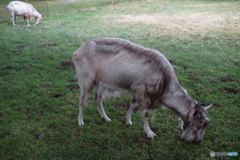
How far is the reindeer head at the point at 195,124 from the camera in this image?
3648mm

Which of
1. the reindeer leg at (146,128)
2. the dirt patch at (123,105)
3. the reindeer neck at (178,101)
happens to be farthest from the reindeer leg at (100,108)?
the reindeer neck at (178,101)

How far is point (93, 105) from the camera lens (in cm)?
545

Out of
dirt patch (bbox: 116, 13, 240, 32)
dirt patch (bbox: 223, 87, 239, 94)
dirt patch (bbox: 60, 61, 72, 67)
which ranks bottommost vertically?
dirt patch (bbox: 223, 87, 239, 94)

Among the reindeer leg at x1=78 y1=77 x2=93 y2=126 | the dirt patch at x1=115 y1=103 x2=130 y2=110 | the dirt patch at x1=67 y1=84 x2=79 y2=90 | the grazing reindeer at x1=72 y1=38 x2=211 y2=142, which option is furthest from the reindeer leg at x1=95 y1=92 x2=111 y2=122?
the dirt patch at x1=67 y1=84 x2=79 y2=90

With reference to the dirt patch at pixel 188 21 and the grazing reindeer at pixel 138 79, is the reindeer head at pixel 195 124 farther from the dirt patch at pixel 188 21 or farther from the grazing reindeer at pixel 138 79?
the dirt patch at pixel 188 21

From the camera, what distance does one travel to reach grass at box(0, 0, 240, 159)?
3873 millimetres

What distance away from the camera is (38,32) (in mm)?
12891

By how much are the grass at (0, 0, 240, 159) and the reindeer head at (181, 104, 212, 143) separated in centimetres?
16

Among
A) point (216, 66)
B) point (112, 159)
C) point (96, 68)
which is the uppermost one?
point (96, 68)

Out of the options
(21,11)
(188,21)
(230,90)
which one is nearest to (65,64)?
(230,90)

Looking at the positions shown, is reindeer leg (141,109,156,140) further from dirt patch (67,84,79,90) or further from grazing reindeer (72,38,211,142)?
dirt patch (67,84,79,90)

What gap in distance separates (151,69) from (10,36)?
1033 cm

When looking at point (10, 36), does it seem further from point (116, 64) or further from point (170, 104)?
point (170, 104)

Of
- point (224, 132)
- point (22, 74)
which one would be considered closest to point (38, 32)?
point (22, 74)
